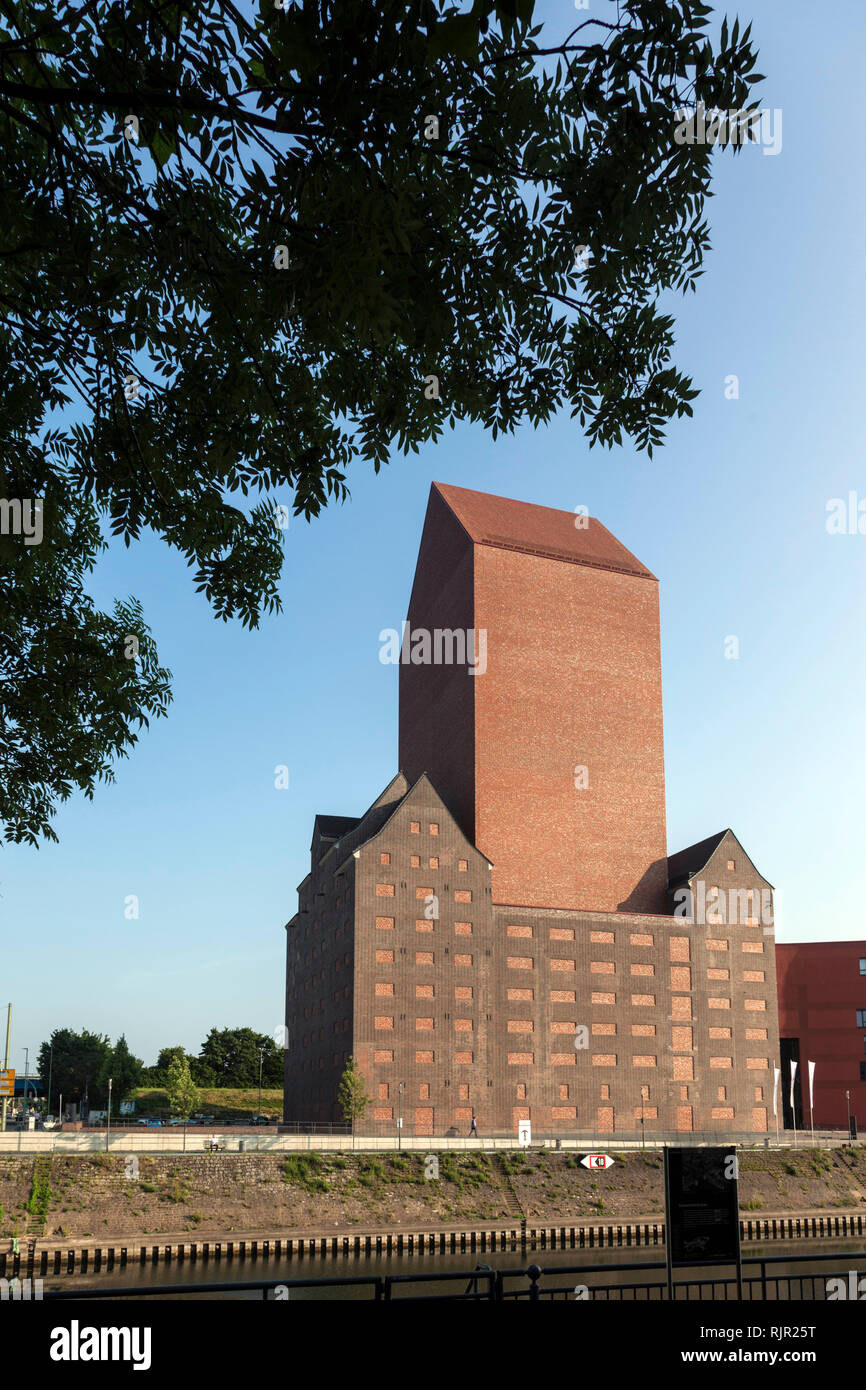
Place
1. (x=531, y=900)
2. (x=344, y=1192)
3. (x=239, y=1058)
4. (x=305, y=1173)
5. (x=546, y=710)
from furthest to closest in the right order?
(x=239, y=1058) → (x=546, y=710) → (x=531, y=900) → (x=305, y=1173) → (x=344, y=1192)

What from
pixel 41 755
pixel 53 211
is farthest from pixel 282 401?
pixel 41 755

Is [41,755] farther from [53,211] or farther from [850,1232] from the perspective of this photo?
[850,1232]

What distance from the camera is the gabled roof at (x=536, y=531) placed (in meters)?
89.2

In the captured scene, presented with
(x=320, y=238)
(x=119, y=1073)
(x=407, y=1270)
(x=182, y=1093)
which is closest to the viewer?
(x=320, y=238)

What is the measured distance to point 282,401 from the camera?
10531mm

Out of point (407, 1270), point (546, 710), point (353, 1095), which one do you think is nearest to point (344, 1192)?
point (407, 1270)

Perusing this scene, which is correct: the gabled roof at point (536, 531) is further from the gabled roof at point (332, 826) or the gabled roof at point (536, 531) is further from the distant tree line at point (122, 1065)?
the distant tree line at point (122, 1065)

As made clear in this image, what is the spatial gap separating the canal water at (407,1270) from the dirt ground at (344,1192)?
4.01 metres

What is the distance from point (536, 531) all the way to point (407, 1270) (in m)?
60.3

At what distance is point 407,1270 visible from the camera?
45.2 metres

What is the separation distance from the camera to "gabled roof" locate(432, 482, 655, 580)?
89250 mm

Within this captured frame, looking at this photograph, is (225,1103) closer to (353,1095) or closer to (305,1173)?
(353,1095)
